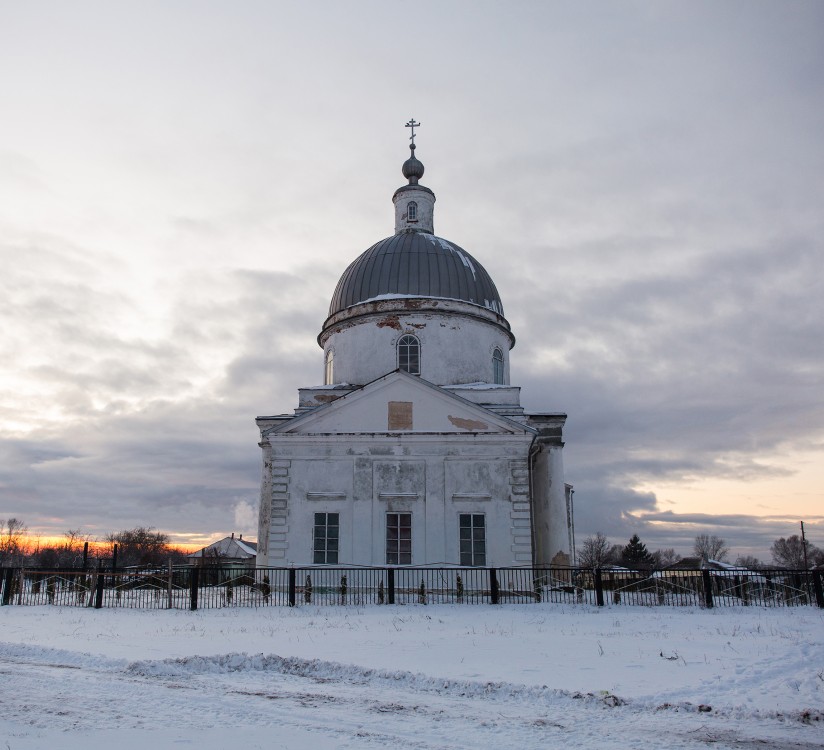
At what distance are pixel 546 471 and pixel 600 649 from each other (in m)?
15.5

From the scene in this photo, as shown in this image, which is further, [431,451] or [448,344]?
[448,344]

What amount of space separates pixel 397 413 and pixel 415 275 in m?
7.21

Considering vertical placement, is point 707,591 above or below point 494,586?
below

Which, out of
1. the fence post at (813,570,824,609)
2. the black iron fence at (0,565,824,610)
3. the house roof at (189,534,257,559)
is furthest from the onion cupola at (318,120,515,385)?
the house roof at (189,534,257,559)

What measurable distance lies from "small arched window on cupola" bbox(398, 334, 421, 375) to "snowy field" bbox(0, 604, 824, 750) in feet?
45.3

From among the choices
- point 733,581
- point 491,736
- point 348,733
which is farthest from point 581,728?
point 733,581

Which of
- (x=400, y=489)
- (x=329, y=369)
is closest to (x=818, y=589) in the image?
(x=400, y=489)

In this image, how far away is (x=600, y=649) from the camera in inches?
402

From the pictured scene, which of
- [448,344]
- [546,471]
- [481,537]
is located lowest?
[481,537]

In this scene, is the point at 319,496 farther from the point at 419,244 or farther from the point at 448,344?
the point at 419,244

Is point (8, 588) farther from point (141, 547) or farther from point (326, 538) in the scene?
point (141, 547)

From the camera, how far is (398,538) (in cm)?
2191

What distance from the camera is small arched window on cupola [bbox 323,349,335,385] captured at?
2834 cm

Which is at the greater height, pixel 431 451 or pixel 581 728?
pixel 431 451
